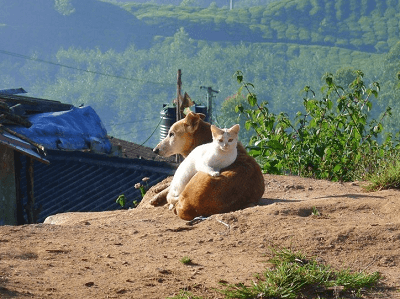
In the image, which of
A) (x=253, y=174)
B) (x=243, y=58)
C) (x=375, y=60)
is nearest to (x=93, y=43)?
(x=243, y=58)

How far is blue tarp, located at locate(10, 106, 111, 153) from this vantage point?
50.0 feet

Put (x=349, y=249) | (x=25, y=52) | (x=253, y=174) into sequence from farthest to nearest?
(x=25, y=52) → (x=253, y=174) → (x=349, y=249)

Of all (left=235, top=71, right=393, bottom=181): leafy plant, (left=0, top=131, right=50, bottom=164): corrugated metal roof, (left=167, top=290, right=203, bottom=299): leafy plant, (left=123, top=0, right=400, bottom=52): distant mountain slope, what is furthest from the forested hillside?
(left=167, top=290, right=203, bottom=299): leafy plant

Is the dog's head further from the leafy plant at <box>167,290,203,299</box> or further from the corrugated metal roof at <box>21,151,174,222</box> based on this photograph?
the corrugated metal roof at <box>21,151,174,222</box>

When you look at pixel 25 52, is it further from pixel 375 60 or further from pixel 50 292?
Result: pixel 50 292

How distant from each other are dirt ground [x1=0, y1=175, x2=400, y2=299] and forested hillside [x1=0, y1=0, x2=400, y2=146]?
93.8 metres

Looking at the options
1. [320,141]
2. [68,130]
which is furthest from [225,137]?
[68,130]

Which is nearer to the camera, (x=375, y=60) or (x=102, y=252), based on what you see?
(x=102, y=252)

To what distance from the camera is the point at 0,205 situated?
1096 centimetres

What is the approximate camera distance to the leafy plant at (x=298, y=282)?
3.86 metres

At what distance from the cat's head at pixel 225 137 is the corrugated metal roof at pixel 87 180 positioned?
22.3 ft

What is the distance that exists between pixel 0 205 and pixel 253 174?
6.05 m

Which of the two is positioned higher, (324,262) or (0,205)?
(324,262)

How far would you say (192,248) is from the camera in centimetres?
504
